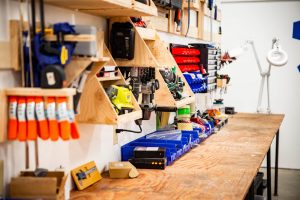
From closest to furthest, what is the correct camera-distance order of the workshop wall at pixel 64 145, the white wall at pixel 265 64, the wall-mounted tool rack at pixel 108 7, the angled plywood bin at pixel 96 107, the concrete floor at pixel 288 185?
the workshop wall at pixel 64 145 → the wall-mounted tool rack at pixel 108 7 → the angled plywood bin at pixel 96 107 → the concrete floor at pixel 288 185 → the white wall at pixel 265 64

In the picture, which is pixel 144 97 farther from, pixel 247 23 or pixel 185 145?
pixel 247 23

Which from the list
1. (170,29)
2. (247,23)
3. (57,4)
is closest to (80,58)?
(57,4)

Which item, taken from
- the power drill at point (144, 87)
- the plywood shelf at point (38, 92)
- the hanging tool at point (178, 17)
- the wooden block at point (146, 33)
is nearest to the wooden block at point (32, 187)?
the plywood shelf at point (38, 92)

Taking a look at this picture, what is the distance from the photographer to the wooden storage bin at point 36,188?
61.8 inches

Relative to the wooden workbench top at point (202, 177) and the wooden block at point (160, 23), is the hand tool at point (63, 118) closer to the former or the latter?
the wooden workbench top at point (202, 177)

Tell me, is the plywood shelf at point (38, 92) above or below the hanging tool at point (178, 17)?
below

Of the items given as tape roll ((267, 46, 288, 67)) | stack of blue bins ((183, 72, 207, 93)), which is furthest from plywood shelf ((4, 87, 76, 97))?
tape roll ((267, 46, 288, 67))

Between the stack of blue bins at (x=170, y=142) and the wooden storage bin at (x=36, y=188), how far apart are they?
1161mm

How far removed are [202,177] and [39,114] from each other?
1.19 metres

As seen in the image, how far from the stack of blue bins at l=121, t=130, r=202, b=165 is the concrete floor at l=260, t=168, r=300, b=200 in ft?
A: 7.57

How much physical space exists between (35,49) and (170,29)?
2.29 meters

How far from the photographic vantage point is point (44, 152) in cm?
186

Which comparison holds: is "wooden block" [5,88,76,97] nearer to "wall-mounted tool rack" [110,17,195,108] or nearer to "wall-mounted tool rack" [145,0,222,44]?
"wall-mounted tool rack" [110,17,195,108]

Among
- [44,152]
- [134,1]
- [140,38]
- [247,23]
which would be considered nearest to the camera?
[44,152]
